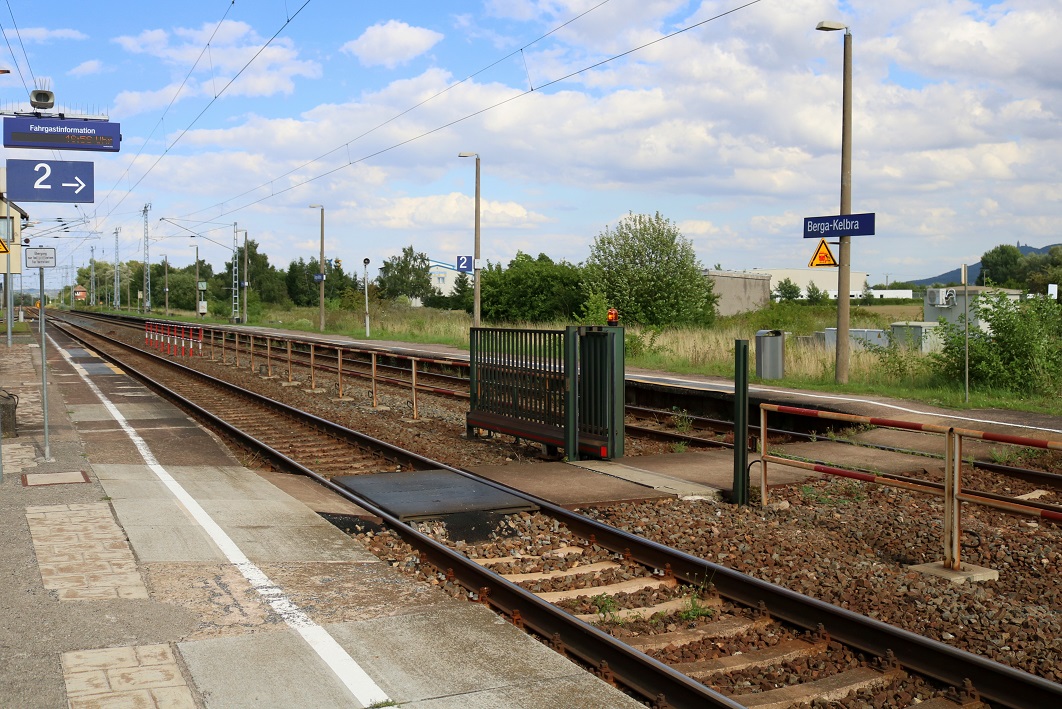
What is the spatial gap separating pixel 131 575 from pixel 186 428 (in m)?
9.57

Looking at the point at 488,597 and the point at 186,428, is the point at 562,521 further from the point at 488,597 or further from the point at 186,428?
the point at 186,428

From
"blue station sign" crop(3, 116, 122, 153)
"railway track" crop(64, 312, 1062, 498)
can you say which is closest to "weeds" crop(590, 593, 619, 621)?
"railway track" crop(64, 312, 1062, 498)

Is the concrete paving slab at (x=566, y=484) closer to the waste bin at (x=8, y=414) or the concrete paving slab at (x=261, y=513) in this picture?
the concrete paving slab at (x=261, y=513)

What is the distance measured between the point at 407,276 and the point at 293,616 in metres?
131

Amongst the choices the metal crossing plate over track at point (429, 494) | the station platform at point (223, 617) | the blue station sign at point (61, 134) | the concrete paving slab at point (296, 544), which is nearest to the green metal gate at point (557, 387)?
the metal crossing plate over track at point (429, 494)

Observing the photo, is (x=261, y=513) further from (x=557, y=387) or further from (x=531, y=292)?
(x=531, y=292)

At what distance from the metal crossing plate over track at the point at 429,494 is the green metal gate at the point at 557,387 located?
1693 mm

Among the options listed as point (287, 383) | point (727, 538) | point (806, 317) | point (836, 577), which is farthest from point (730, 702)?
point (806, 317)

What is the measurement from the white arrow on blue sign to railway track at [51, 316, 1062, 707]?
19.1ft

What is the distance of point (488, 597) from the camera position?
6.32 m

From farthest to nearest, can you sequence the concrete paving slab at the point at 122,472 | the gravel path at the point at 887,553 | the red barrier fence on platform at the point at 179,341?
the red barrier fence on platform at the point at 179,341, the concrete paving slab at the point at 122,472, the gravel path at the point at 887,553

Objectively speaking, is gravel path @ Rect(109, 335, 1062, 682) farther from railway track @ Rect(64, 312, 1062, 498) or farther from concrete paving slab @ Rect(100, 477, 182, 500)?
concrete paving slab @ Rect(100, 477, 182, 500)

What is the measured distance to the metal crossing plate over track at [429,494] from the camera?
862 cm

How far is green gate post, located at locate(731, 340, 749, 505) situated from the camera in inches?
348
